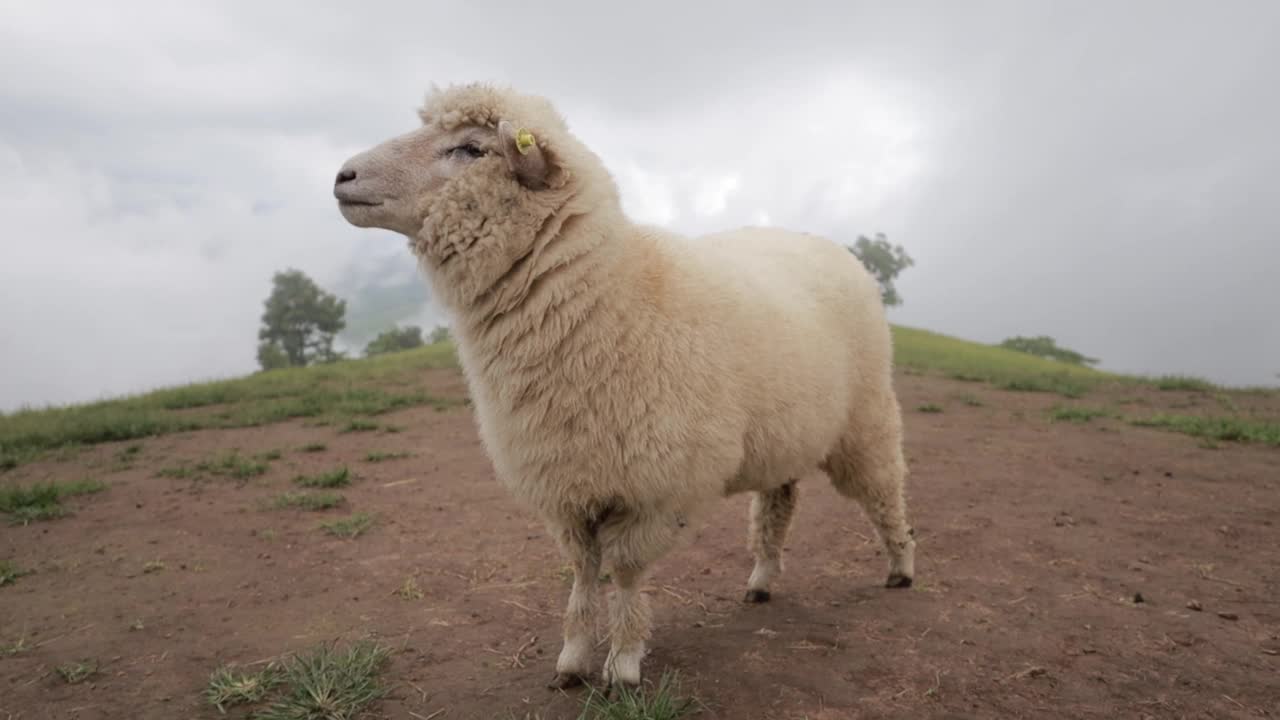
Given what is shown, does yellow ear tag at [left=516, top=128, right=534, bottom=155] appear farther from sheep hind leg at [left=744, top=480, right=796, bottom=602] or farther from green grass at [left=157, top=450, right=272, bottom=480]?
green grass at [left=157, top=450, right=272, bottom=480]

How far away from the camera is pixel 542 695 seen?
2.96 m

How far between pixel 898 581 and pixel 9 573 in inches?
212

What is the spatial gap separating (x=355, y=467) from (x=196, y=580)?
2775 millimetres

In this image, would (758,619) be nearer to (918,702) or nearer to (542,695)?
(918,702)

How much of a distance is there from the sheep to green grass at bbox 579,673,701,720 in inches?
5.1

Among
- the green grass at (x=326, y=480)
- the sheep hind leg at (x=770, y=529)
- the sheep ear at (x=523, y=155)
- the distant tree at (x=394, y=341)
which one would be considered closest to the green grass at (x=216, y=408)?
the green grass at (x=326, y=480)

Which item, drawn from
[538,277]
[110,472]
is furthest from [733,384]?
[110,472]

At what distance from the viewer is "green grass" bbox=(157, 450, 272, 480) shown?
6.77 meters

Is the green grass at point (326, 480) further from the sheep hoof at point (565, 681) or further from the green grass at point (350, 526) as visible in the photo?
the sheep hoof at point (565, 681)

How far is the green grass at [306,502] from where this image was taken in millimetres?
5727

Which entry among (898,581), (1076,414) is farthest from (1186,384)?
(898,581)

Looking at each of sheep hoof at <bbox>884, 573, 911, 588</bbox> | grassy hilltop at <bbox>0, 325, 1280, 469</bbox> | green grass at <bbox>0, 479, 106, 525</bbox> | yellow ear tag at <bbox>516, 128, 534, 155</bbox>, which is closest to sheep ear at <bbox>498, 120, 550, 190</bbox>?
yellow ear tag at <bbox>516, 128, 534, 155</bbox>

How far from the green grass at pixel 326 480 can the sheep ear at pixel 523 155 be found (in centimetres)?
466

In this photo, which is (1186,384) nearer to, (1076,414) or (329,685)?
(1076,414)
